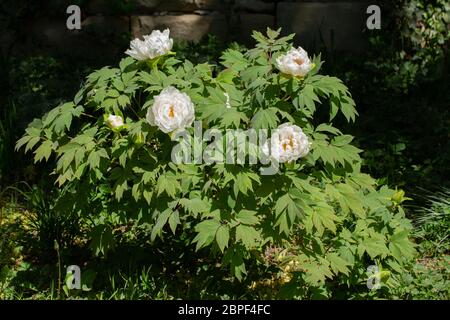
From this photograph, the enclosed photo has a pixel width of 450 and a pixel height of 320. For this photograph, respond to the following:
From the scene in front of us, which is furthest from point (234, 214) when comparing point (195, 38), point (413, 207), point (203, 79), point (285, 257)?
point (195, 38)

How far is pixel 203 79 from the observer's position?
3510mm

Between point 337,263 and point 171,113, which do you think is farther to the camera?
point 337,263

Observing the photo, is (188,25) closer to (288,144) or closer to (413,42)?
(413,42)

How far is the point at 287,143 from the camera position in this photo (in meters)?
3.07

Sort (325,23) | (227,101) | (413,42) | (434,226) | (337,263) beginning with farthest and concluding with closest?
(325,23), (413,42), (434,226), (337,263), (227,101)

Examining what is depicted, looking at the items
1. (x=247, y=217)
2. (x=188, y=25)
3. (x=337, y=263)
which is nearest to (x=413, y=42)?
(x=188, y=25)

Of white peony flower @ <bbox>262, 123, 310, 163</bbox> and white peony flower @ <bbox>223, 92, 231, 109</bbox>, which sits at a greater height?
white peony flower @ <bbox>223, 92, 231, 109</bbox>

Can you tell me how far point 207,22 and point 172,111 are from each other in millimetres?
4050

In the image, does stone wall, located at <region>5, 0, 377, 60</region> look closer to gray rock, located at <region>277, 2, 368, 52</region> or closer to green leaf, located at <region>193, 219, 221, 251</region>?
gray rock, located at <region>277, 2, 368, 52</region>

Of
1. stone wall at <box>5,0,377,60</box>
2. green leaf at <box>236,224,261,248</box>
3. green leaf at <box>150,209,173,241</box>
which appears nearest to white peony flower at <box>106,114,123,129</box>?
green leaf at <box>150,209,173,241</box>

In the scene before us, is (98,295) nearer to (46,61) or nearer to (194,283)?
(194,283)

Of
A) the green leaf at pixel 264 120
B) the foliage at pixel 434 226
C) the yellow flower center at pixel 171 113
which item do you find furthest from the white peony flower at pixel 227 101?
the foliage at pixel 434 226

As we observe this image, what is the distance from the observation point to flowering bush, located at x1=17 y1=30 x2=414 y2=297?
3127mm

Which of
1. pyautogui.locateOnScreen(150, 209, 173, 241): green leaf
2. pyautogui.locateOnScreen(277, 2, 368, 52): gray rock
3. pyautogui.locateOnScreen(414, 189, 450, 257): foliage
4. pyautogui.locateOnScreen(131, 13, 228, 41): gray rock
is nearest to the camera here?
pyautogui.locateOnScreen(150, 209, 173, 241): green leaf
